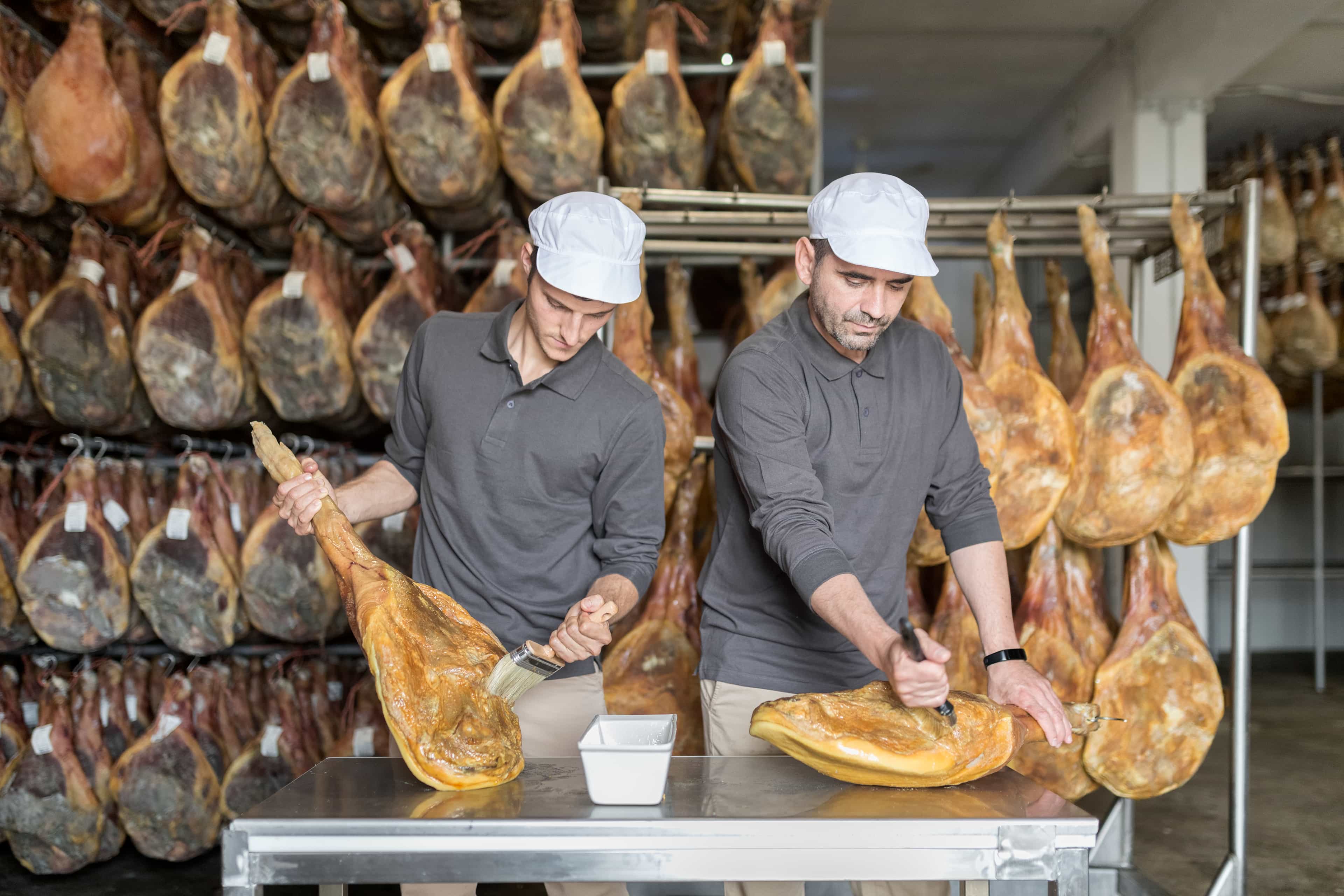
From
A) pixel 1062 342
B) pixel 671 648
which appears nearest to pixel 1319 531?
pixel 1062 342

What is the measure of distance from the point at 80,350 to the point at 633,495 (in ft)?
7.63

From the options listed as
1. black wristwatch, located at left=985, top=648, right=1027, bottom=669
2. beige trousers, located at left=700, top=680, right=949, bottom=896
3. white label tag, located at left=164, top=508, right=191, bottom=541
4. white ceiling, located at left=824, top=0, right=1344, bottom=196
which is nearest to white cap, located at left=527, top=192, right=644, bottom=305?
beige trousers, located at left=700, top=680, right=949, bottom=896

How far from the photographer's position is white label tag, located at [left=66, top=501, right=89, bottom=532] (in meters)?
3.64

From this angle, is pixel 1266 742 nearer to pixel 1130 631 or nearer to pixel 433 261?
pixel 1130 631

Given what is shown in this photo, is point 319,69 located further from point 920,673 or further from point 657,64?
point 920,673

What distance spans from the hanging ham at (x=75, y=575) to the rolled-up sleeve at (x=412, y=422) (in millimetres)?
1750

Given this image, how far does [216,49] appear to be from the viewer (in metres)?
3.47

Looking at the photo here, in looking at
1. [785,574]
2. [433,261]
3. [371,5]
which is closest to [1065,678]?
[785,574]

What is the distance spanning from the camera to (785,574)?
2.17 metres

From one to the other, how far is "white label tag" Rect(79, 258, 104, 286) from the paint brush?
2692 millimetres

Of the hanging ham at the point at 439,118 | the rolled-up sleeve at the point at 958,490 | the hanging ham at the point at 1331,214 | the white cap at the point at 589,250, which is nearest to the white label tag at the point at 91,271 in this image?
the hanging ham at the point at 439,118

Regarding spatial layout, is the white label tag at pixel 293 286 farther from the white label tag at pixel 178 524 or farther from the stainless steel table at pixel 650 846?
the stainless steel table at pixel 650 846

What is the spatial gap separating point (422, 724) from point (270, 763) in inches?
96.1

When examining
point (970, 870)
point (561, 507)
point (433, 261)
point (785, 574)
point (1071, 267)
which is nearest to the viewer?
point (970, 870)
